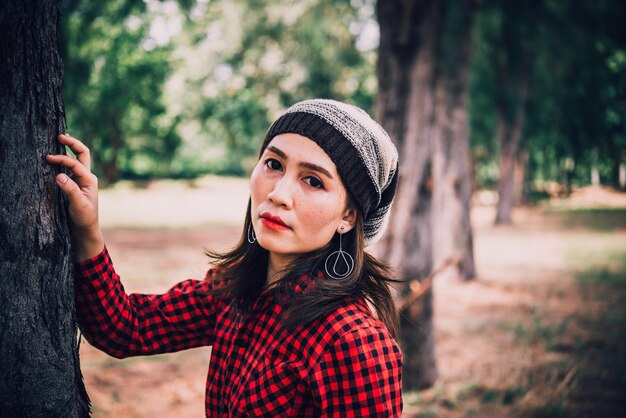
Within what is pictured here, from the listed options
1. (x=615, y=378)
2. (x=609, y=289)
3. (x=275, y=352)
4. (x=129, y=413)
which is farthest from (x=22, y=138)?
(x=609, y=289)

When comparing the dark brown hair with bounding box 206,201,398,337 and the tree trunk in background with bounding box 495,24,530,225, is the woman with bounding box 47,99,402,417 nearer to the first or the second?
the dark brown hair with bounding box 206,201,398,337

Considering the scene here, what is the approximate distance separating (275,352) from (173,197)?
31745 mm

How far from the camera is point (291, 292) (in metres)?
1.72

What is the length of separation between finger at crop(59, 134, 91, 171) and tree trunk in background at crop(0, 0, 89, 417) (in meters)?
0.03

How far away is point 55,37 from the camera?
150 cm

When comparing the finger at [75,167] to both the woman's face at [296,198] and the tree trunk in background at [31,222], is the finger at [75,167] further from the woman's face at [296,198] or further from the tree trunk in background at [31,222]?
the woman's face at [296,198]

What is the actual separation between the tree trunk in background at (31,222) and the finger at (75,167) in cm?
3

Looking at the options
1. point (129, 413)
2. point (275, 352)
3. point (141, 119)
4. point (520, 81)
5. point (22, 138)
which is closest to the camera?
point (22, 138)

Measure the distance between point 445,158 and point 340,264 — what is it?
9.22 metres

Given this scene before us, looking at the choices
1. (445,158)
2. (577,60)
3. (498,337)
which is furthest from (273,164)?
(577,60)

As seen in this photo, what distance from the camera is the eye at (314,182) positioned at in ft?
5.74

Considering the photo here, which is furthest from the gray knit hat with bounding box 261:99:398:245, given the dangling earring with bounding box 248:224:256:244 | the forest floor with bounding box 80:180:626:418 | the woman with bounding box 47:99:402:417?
the forest floor with bounding box 80:180:626:418

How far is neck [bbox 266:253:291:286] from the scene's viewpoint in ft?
6.09

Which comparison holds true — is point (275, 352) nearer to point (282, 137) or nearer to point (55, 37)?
point (282, 137)
